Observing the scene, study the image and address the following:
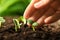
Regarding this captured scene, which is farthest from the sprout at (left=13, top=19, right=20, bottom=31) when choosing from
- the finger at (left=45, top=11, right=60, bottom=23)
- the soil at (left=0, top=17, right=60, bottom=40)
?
the finger at (left=45, top=11, right=60, bottom=23)

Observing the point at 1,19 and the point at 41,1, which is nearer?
the point at 41,1

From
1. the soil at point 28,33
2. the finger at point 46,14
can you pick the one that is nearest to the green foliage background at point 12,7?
the soil at point 28,33

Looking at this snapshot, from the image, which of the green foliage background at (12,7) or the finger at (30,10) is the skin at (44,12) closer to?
the finger at (30,10)

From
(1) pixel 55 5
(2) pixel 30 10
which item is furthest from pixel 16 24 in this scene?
(1) pixel 55 5

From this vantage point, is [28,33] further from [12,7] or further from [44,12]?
[12,7]

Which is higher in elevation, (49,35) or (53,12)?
(53,12)

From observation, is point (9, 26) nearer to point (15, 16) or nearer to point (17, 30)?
point (17, 30)

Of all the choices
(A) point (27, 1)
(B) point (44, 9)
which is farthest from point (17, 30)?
(A) point (27, 1)

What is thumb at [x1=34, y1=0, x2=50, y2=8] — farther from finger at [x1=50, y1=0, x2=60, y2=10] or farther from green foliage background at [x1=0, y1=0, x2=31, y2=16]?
green foliage background at [x1=0, y1=0, x2=31, y2=16]
